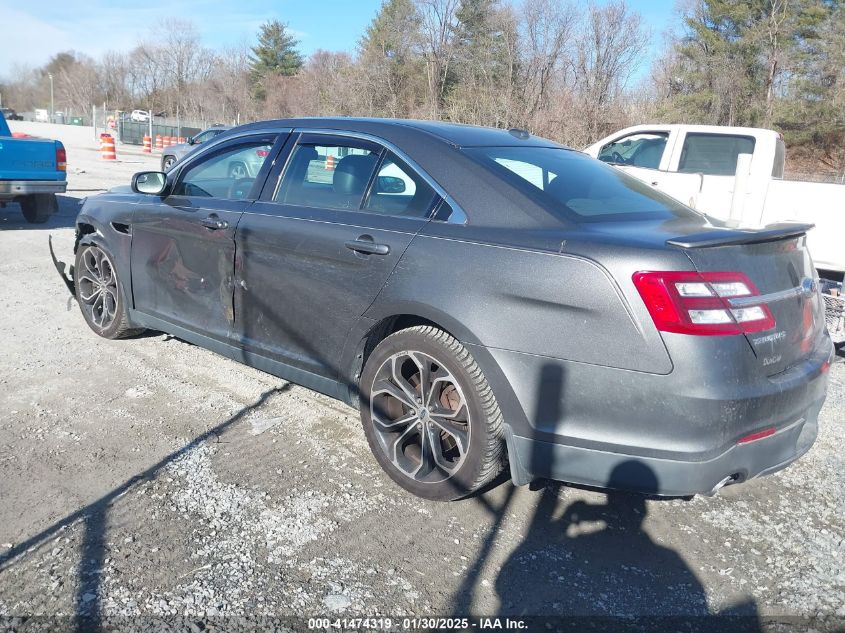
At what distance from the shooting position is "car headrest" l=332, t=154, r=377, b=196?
12.2ft

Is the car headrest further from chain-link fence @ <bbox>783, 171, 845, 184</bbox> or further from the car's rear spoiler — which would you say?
chain-link fence @ <bbox>783, 171, 845, 184</bbox>

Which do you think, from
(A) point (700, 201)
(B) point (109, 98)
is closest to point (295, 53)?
(B) point (109, 98)

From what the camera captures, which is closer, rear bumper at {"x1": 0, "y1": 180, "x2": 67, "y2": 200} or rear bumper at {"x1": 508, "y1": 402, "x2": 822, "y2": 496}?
rear bumper at {"x1": 508, "y1": 402, "x2": 822, "y2": 496}

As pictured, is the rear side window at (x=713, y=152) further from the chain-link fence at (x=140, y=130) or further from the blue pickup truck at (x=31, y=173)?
the chain-link fence at (x=140, y=130)

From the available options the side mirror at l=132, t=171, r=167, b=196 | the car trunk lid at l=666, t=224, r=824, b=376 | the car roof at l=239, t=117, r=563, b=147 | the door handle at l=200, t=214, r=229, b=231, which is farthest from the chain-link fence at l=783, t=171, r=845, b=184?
the door handle at l=200, t=214, r=229, b=231

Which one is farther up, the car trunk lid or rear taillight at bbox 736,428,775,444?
the car trunk lid

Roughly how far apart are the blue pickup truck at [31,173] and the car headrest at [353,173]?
8171mm

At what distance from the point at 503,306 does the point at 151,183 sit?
2.90 m

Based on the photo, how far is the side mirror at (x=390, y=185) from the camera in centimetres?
355

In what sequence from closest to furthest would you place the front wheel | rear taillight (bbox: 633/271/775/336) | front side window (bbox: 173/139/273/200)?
rear taillight (bbox: 633/271/775/336), the front wheel, front side window (bbox: 173/139/273/200)

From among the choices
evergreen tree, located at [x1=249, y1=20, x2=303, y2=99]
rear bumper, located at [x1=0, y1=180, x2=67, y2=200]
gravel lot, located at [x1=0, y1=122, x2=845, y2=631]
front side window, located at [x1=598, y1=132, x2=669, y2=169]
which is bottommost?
gravel lot, located at [x1=0, y1=122, x2=845, y2=631]

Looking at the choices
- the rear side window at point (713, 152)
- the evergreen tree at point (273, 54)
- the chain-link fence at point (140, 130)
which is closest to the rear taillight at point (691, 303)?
the rear side window at point (713, 152)

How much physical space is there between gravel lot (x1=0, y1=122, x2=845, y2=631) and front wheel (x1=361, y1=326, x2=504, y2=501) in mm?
162

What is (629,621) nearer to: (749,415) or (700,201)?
(749,415)
